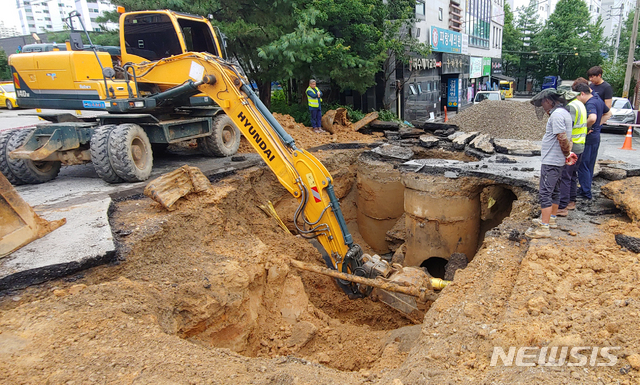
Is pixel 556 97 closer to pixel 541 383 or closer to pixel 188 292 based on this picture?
pixel 541 383

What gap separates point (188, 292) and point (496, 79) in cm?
3868

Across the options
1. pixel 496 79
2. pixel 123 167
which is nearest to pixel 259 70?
pixel 123 167

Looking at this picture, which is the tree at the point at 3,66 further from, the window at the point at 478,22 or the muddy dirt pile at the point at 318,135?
the window at the point at 478,22

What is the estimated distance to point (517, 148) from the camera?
8883 mm

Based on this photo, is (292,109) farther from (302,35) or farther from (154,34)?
(154,34)

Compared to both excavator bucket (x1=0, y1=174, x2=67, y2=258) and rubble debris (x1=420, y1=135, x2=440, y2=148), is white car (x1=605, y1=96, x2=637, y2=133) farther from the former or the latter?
excavator bucket (x1=0, y1=174, x2=67, y2=258)

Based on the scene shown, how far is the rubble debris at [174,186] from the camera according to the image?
536 cm

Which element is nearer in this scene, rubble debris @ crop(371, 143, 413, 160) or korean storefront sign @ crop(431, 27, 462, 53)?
rubble debris @ crop(371, 143, 413, 160)

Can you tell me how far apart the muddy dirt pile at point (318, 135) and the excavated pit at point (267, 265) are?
2632mm

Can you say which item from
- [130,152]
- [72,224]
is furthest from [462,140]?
[72,224]

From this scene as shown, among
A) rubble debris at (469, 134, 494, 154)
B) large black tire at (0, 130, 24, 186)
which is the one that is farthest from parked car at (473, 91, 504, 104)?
large black tire at (0, 130, 24, 186)

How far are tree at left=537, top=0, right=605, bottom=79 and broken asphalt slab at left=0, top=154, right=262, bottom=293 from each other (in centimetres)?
4090

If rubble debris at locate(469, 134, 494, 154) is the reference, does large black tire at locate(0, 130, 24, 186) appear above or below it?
above

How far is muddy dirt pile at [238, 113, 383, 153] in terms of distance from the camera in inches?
420
